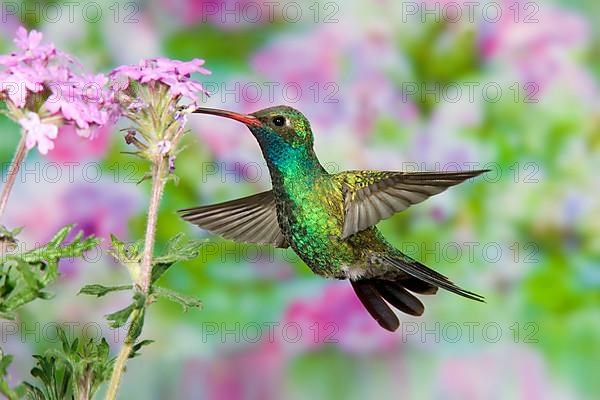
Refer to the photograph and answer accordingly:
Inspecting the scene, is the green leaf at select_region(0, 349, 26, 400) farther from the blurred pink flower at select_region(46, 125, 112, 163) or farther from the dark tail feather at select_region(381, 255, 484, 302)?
the blurred pink flower at select_region(46, 125, 112, 163)

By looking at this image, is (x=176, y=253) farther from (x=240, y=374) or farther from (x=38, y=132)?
(x=240, y=374)

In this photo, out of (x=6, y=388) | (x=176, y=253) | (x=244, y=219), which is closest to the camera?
(x=6, y=388)

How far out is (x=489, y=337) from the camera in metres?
2.95

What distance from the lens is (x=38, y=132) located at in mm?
673

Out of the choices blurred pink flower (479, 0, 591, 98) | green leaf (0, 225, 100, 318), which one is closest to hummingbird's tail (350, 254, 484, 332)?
green leaf (0, 225, 100, 318)

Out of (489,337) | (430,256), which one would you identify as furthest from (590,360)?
(430,256)

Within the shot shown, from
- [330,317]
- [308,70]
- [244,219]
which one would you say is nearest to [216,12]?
[308,70]

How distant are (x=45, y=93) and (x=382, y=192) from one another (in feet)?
1.41

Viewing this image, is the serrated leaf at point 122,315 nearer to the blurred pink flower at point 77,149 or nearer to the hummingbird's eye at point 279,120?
the hummingbird's eye at point 279,120

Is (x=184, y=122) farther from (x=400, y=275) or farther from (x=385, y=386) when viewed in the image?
(x=385, y=386)

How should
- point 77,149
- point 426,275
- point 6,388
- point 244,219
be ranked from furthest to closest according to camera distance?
point 77,149, point 244,219, point 426,275, point 6,388

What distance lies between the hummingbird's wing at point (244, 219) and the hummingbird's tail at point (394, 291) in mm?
117

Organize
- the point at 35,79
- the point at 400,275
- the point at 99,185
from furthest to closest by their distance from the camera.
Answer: the point at 99,185, the point at 400,275, the point at 35,79

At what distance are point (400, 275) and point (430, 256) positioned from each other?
72.6 inches
